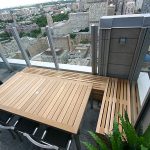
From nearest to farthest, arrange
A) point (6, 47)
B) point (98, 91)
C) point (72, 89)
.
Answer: point (72, 89) < point (98, 91) < point (6, 47)

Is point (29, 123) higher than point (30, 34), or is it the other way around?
point (30, 34)

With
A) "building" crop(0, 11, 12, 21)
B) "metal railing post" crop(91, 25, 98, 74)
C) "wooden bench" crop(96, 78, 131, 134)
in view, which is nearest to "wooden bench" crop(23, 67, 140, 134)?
"wooden bench" crop(96, 78, 131, 134)

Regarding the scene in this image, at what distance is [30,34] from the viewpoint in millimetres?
4043

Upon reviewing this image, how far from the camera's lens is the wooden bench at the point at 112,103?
6.47 ft

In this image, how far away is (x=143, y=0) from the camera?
7.25ft

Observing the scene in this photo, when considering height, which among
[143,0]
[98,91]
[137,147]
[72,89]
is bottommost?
[98,91]

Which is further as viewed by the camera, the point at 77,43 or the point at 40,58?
the point at 40,58

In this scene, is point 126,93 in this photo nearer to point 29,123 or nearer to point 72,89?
point 72,89

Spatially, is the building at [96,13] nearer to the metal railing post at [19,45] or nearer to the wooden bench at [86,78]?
the wooden bench at [86,78]

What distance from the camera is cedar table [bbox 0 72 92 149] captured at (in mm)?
1941

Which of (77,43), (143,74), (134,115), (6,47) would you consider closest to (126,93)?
(134,115)

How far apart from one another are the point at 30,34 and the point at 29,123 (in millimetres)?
2899

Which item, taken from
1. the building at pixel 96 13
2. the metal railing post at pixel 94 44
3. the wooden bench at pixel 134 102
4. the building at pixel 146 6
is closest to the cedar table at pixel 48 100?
the metal railing post at pixel 94 44

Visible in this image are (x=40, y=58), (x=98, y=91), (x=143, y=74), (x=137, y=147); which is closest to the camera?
(x=137, y=147)
